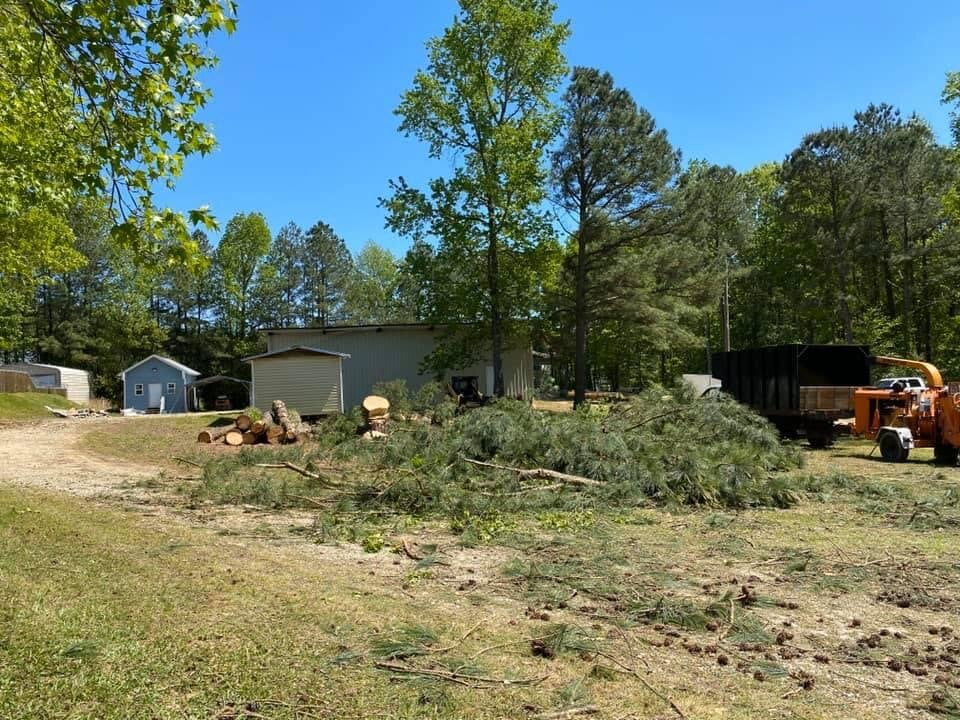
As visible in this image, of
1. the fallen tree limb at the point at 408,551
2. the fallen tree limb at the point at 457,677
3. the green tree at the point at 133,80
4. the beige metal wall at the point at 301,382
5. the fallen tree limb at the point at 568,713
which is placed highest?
the green tree at the point at 133,80

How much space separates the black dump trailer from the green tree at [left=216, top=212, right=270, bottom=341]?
45143 mm

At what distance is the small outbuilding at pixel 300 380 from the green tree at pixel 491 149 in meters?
5.77

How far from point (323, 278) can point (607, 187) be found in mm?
41920

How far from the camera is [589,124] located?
1083 inches

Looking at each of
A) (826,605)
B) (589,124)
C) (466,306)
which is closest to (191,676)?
(826,605)

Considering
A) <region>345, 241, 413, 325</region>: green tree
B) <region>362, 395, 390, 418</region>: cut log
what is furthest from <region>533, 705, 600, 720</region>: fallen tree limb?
<region>345, 241, 413, 325</region>: green tree

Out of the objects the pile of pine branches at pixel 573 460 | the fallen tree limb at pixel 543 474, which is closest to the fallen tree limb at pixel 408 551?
the pile of pine branches at pixel 573 460

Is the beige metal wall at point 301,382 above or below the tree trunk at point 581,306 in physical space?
below

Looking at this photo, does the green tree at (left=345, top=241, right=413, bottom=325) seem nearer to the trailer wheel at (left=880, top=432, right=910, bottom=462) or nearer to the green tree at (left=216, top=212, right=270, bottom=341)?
the green tree at (left=216, top=212, right=270, bottom=341)

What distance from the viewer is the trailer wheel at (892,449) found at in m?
14.5

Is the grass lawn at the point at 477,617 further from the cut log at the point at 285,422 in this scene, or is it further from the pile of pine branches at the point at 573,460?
the cut log at the point at 285,422

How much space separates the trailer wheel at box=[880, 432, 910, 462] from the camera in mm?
14523

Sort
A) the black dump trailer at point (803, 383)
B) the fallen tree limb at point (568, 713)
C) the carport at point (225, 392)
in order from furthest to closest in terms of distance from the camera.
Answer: the carport at point (225, 392) < the black dump trailer at point (803, 383) < the fallen tree limb at point (568, 713)

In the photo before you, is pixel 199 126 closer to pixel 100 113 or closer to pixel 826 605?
pixel 100 113
